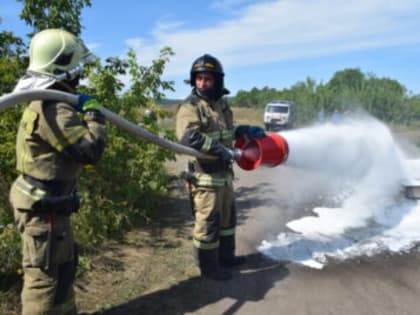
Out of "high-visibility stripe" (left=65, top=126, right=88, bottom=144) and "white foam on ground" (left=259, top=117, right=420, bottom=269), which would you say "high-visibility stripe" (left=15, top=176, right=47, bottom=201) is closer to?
"high-visibility stripe" (left=65, top=126, right=88, bottom=144)

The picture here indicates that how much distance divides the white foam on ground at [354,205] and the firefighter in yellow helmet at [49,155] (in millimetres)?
2682

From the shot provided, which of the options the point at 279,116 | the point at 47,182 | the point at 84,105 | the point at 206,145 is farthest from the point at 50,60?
the point at 279,116

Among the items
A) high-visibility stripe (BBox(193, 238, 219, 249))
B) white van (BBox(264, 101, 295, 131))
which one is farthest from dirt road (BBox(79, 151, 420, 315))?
white van (BBox(264, 101, 295, 131))

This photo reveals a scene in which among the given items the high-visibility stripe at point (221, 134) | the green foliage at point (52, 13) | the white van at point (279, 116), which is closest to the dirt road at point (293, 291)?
the high-visibility stripe at point (221, 134)

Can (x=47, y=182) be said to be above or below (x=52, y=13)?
below

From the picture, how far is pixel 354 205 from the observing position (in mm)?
6398

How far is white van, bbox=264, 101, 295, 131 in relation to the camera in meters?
27.3

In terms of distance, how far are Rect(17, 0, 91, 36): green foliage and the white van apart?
76.8ft

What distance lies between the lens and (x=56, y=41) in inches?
96.4

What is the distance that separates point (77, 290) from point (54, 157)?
5.36ft

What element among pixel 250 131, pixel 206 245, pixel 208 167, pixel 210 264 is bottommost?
pixel 210 264

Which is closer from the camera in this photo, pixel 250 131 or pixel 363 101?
pixel 250 131

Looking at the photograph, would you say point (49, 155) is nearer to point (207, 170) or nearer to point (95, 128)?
point (95, 128)

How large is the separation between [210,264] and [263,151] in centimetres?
129
